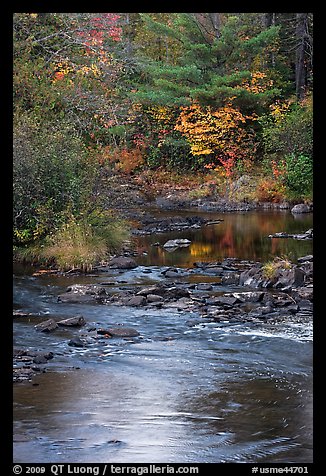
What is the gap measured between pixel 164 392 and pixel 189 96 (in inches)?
1056

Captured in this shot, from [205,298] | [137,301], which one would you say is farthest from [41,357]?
[205,298]

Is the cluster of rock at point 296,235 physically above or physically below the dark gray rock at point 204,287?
above

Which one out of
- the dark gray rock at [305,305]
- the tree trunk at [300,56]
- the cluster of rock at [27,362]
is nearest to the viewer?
the cluster of rock at [27,362]

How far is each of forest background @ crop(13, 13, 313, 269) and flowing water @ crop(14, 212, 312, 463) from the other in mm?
8252

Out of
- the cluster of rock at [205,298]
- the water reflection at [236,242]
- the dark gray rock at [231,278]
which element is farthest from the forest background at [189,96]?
the cluster of rock at [205,298]

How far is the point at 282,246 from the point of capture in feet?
62.8

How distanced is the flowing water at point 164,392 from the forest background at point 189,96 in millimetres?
8252

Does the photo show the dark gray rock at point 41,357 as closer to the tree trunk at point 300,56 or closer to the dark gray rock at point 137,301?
the dark gray rock at point 137,301

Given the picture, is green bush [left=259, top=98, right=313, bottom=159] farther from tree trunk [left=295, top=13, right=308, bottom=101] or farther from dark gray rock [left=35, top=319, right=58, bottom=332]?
dark gray rock [left=35, top=319, right=58, bottom=332]

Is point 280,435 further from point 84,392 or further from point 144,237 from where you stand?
point 144,237

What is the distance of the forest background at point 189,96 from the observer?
20.3 meters
